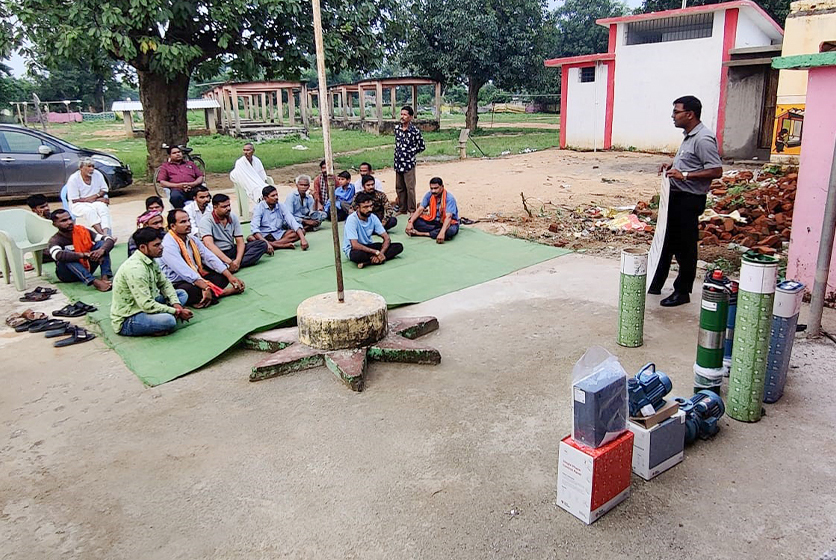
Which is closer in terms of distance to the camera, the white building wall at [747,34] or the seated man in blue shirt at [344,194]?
the seated man in blue shirt at [344,194]

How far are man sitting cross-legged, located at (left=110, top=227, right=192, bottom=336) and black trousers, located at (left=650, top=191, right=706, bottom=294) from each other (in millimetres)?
4097

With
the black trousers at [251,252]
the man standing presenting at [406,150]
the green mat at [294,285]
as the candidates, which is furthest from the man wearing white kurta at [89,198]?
the man standing presenting at [406,150]

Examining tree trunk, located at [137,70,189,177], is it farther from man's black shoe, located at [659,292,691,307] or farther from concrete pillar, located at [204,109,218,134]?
concrete pillar, located at [204,109,218,134]

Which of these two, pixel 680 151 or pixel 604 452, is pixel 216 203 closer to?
pixel 680 151

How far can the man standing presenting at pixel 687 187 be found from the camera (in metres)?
4.98

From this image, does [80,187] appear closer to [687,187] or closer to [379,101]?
[687,187]

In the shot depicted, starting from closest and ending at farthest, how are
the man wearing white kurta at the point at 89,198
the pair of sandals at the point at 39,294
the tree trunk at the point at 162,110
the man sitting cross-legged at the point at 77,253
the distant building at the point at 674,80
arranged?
the pair of sandals at the point at 39,294 → the man sitting cross-legged at the point at 77,253 → the man wearing white kurta at the point at 89,198 → the tree trunk at the point at 162,110 → the distant building at the point at 674,80

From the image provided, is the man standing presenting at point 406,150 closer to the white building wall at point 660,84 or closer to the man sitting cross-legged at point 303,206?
the man sitting cross-legged at point 303,206

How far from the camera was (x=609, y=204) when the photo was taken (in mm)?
10453

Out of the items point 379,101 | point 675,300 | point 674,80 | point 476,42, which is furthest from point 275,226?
point 379,101

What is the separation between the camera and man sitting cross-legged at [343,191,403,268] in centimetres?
695

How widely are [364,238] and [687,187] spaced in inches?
135

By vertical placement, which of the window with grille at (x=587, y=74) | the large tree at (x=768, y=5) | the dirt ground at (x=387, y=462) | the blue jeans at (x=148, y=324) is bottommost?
the dirt ground at (x=387, y=462)

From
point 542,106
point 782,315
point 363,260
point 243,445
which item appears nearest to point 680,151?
point 782,315
